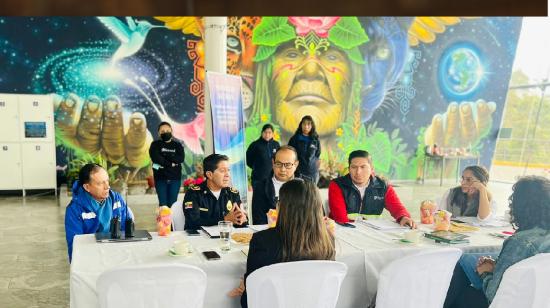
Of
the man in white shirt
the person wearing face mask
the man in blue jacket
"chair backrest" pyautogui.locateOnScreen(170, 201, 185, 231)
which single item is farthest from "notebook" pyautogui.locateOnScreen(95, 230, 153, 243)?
the person wearing face mask

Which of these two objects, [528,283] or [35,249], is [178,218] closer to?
[528,283]

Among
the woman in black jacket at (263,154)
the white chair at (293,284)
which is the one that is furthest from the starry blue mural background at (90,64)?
the white chair at (293,284)

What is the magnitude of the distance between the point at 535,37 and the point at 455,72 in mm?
2125

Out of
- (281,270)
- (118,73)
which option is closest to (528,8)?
(281,270)

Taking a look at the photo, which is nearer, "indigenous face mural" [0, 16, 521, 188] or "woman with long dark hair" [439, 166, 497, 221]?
"woman with long dark hair" [439, 166, 497, 221]

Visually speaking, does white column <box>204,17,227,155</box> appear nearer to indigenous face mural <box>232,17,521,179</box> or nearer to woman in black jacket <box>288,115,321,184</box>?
woman in black jacket <box>288,115,321,184</box>

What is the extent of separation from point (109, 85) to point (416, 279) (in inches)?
300

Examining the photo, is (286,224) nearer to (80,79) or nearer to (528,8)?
(528,8)

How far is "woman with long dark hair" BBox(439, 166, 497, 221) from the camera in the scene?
339 centimetres

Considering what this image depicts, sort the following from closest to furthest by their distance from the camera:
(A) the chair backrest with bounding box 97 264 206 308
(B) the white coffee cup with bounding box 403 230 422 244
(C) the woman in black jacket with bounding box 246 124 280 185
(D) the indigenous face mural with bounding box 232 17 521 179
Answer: (A) the chair backrest with bounding box 97 264 206 308 < (B) the white coffee cup with bounding box 403 230 422 244 < (C) the woman in black jacket with bounding box 246 124 280 185 < (D) the indigenous face mural with bounding box 232 17 521 179

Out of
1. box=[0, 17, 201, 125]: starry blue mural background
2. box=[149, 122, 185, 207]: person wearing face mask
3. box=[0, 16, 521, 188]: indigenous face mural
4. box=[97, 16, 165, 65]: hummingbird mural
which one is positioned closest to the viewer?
box=[149, 122, 185, 207]: person wearing face mask

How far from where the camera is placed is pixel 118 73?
28.2 feet

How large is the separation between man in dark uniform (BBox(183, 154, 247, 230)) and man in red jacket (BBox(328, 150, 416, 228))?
770mm

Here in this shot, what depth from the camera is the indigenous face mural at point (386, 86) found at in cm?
955
